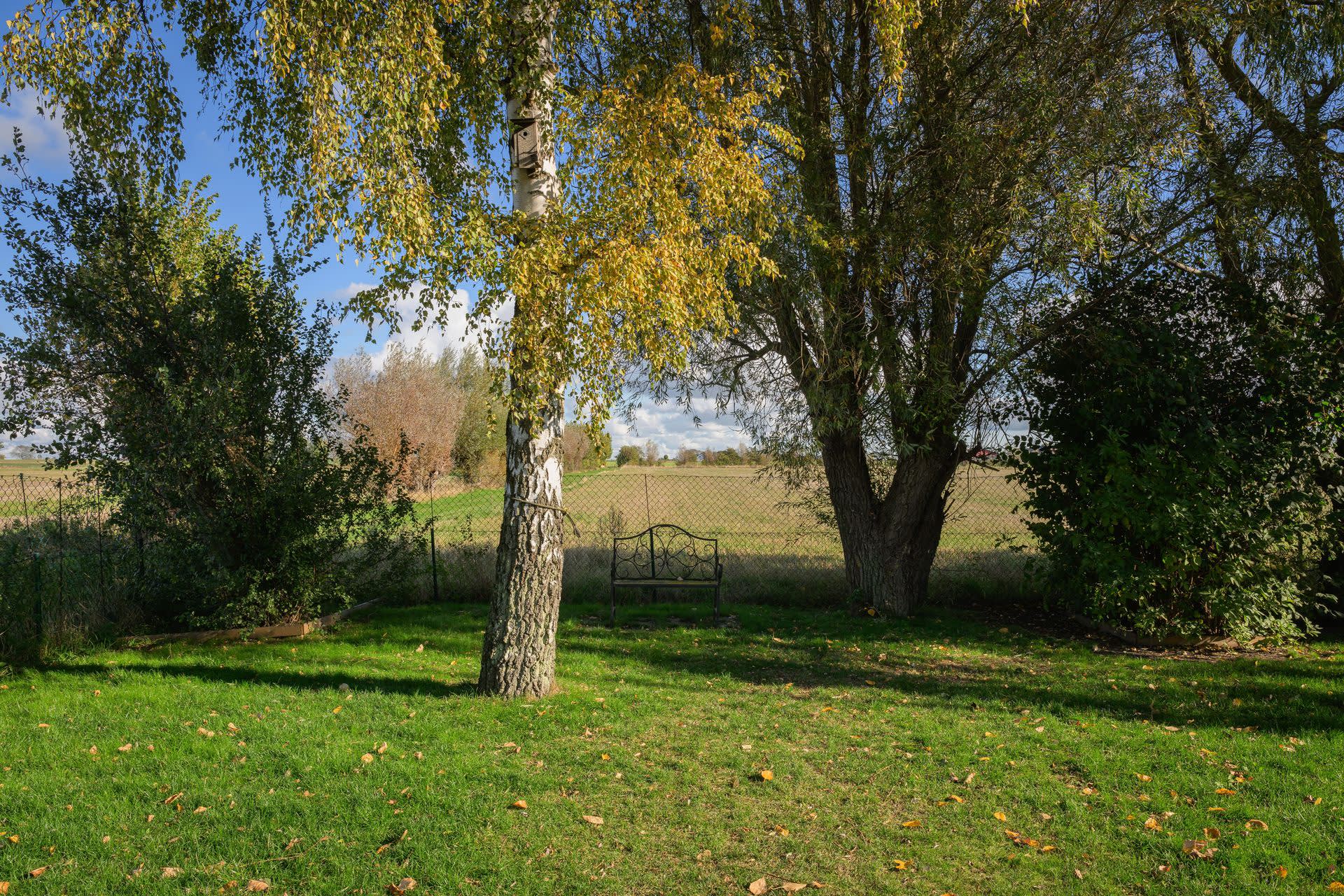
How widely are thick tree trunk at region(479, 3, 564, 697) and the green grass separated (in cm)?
30

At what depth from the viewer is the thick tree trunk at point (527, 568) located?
5.62m

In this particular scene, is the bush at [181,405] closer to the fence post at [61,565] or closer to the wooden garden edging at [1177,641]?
the fence post at [61,565]

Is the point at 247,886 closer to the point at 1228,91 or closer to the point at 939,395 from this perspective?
the point at 939,395

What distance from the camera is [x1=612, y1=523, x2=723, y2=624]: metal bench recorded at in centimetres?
940

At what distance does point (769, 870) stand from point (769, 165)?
5.77m

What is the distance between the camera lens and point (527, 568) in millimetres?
5621

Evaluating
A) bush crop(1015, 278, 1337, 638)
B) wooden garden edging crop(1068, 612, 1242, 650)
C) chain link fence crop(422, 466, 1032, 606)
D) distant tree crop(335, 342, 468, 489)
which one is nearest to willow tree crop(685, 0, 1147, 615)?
bush crop(1015, 278, 1337, 638)

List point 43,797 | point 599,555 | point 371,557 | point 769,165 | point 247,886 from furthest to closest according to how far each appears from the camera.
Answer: point 599,555, point 371,557, point 769,165, point 43,797, point 247,886

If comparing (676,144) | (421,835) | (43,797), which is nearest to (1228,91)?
(676,144)

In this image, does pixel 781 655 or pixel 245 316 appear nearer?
pixel 781 655

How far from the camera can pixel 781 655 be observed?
7.37 metres

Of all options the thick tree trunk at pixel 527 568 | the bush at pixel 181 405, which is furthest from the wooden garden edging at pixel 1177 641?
the bush at pixel 181 405

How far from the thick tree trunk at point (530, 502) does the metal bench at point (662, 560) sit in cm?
327

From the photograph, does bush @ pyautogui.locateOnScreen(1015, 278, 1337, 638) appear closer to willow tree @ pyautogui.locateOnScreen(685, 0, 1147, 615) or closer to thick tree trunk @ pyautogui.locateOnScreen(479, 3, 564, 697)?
willow tree @ pyautogui.locateOnScreen(685, 0, 1147, 615)
